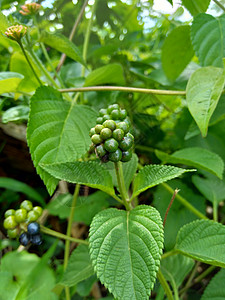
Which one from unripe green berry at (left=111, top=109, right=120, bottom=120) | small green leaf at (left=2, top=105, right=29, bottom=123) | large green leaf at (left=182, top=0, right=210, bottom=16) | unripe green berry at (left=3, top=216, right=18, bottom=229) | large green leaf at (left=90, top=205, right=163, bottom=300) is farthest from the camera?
small green leaf at (left=2, top=105, right=29, bottom=123)

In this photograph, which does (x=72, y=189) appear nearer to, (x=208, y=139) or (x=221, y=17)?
(x=208, y=139)

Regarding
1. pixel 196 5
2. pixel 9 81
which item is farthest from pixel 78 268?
pixel 196 5

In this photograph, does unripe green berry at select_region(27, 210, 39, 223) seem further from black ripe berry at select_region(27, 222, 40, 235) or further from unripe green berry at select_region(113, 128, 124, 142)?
unripe green berry at select_region(113, 128, 124, 142)

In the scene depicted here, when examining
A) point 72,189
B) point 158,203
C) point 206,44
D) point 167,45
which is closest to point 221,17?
point 206,44

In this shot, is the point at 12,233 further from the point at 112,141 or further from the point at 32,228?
the point at 112,141

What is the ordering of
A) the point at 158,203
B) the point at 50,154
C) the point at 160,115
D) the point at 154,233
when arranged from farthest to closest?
1. the point at 160,115
2. the point at 158,203
3. the point at 50,154
4. the point at 154,233

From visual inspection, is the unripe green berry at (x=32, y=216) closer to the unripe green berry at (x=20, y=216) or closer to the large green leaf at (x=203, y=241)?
the unripe green berry at (x=20, y=216)

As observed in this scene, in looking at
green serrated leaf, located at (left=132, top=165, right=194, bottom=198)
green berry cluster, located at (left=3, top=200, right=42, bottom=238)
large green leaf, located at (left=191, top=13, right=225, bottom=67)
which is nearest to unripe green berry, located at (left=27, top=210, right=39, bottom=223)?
green berry cluster, located at (left=3, top=200, right=42, bottom=238)
